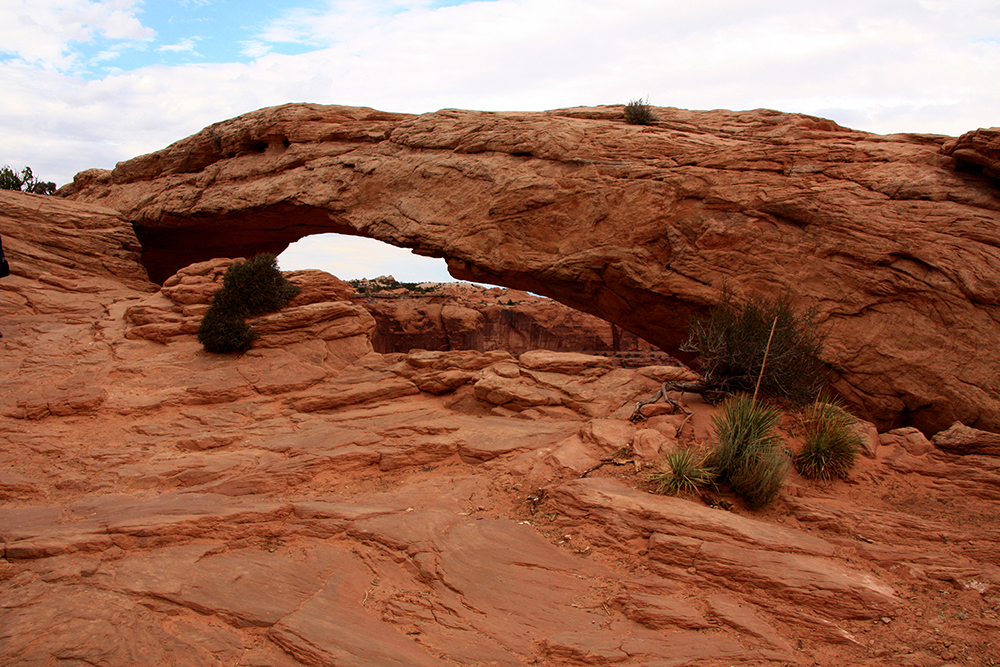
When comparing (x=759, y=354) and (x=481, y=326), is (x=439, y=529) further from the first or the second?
(x=481, y=326)

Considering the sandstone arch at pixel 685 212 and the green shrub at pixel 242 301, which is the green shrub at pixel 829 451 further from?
the green shrub at pixel 242 301

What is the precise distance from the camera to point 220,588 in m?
5.69

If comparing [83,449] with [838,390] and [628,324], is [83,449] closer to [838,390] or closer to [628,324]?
[628,324]

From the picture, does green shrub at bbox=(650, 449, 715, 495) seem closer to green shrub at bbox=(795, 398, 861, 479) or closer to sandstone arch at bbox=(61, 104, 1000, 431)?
green shrub at bbox=(795, 398, 861, 479)

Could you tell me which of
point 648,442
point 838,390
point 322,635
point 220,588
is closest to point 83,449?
point 220,588

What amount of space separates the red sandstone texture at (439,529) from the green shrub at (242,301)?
42 cm

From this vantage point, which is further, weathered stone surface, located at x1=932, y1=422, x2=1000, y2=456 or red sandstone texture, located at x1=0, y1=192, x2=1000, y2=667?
weathered stone surface, located at x1=932, y1=422, x2=1000, y2=456

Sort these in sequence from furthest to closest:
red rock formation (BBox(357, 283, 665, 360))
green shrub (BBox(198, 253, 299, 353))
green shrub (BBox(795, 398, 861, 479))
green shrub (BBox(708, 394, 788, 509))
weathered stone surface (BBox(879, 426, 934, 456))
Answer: red rock formation (BBox(357, 283, 665, 360)) → green shrub (BBox(198, 253, 299, 353)) → weathered stone surface (BBox(879, 426, 934, 456)) → green shrub (BBox(795, 398, 861, 479)) → green shrub (BBox(708, 394, 788, 509))

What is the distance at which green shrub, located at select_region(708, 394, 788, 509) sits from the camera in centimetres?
678

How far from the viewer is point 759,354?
871 centimetres

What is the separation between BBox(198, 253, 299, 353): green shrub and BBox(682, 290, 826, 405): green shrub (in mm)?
7937

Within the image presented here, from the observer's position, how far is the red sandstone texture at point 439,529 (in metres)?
5.03

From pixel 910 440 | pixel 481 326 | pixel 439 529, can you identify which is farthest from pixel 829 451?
pixel 481 326

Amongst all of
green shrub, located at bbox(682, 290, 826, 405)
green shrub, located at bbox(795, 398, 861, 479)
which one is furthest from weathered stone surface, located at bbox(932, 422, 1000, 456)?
green shrub, located at bbox(682, 290, 826, 405)
